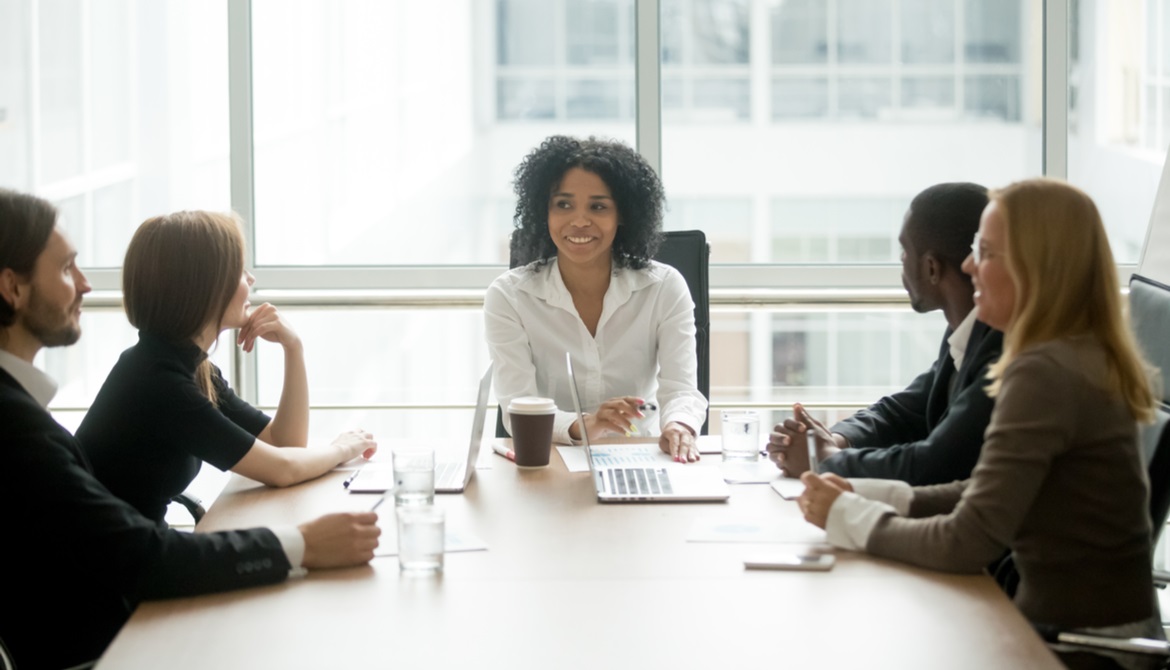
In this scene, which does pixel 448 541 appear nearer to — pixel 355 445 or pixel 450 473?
pixel 450 473

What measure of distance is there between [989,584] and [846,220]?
2.81 m

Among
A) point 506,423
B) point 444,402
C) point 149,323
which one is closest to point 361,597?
point 149,323

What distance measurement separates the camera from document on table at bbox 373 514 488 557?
1.96 m

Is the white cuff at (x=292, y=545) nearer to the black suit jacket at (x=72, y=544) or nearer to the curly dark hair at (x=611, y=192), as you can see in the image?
the black suit jacket at (x=72, y=544)

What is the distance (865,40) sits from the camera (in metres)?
4.41

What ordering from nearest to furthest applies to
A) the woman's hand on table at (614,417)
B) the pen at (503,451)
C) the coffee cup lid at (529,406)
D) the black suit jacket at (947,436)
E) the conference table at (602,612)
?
the conference table at (602,612)
the black suit jacket at (947,436)
the coffee cup lid at (529,406)
the pen at (503,451)
the woman's hand on table at (614,417)

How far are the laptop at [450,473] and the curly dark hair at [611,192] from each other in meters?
0.90

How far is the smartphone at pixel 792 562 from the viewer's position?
1851 mm

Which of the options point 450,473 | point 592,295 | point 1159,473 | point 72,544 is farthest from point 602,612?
point 592,295

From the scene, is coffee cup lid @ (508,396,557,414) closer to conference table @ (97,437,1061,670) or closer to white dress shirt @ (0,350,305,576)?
conference table @ (97,437,1061,670)

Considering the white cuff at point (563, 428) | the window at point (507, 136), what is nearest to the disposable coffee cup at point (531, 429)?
the white cuff at point (563, 428)

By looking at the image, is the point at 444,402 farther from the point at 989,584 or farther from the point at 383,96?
the point at 989,584

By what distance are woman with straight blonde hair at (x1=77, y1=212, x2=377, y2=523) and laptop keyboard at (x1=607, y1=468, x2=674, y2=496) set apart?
0.56m

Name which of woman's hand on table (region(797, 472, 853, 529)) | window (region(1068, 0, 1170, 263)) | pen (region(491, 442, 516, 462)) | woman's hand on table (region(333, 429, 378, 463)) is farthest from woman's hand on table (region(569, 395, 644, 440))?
window (region(1068, 0, 1170, 263))
